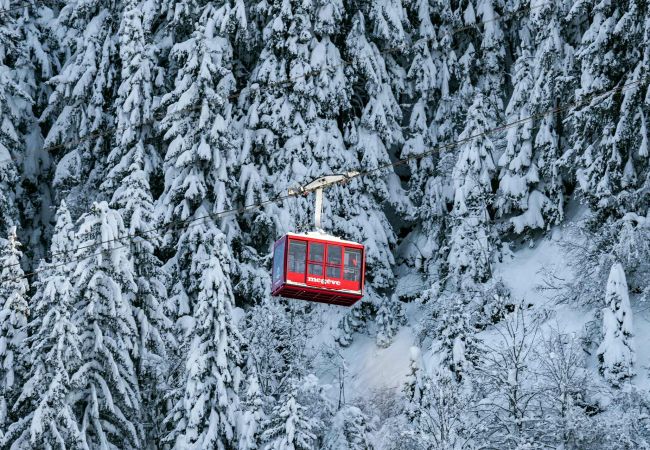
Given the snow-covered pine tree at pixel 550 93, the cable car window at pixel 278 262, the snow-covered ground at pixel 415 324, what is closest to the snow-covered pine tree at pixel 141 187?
the snow-covered ground at pixel 415 324

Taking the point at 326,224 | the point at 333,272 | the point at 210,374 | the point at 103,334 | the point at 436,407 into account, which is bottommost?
the point at 436,407

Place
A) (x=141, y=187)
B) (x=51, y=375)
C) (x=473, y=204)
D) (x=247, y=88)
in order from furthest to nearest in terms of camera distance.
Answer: (x=247, y=88) < (x=473, y=204) < (x=141, y=187) < (x=51, y=375)

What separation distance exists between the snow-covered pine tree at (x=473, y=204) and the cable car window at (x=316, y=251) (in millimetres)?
17005

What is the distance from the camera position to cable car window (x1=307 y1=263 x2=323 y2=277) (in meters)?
29.0

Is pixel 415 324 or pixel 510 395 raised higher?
pixel 415 324

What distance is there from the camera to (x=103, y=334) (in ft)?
131

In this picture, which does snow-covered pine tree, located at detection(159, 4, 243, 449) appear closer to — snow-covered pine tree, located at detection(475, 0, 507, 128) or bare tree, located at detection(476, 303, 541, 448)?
bare tree, located at detection(476, 303, 541, 448)

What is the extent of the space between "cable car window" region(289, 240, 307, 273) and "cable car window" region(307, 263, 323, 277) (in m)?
0.16

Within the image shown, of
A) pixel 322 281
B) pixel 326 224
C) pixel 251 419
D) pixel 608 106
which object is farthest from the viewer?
pixel 326 224

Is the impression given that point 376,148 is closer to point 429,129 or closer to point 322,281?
point 429,129

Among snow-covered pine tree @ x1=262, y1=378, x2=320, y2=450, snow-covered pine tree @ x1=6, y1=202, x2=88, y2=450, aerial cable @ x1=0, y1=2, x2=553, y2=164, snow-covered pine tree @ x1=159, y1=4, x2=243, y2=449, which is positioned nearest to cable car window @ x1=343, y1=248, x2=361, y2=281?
snow-covered pine tree @ x1=262, y1=378, x2=320, y2=450

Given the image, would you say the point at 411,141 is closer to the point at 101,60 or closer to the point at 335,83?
the point at 335,83

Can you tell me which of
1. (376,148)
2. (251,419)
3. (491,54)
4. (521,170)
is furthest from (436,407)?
(491,54)

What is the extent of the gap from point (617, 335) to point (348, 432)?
9.45 m
